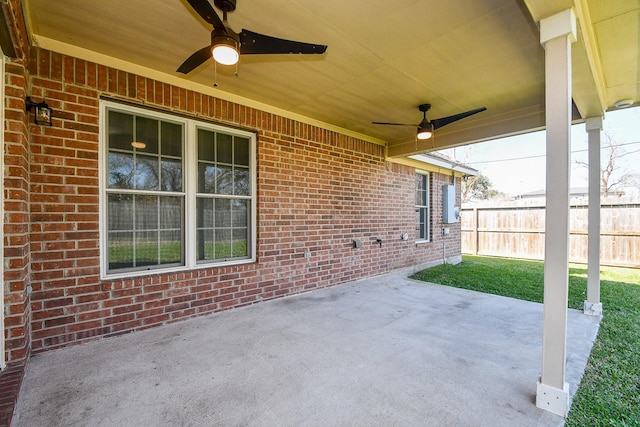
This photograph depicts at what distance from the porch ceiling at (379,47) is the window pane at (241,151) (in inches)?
22.7

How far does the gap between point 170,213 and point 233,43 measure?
6.98 ft

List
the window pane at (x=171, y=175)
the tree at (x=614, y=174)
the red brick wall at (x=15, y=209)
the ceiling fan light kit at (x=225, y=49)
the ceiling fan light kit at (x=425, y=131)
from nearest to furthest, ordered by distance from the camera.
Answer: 1. the ceiling fan light kit at (x=225, y=49)
2. the red brick wall at (x=15, y=209)
3. the window pane at (x=171, y=175)
4. the ceiling fan light kit at (x=425, y=131)
5. the tree at (x=614, y=174)

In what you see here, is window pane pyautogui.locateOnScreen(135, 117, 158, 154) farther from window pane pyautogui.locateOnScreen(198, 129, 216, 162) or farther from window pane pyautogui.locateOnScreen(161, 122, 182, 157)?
window pane pyautogui.locateOnScreen(198, 129, 216, 162)

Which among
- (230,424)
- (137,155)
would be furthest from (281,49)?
(230,424)

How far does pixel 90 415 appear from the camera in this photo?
5.81 ft

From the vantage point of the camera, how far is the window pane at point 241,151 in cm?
392

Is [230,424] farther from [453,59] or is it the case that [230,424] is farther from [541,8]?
[453,59]

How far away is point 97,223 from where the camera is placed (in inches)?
111

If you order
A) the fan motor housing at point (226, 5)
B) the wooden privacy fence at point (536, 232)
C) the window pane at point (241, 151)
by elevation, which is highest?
the fan motor housing at point (226, 5)

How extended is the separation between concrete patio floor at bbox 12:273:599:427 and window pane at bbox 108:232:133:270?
0.75m

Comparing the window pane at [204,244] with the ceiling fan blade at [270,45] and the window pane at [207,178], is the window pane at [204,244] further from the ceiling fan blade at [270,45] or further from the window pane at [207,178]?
the ceiling fan blade at [270,45]

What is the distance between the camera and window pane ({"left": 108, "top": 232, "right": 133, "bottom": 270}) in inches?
118

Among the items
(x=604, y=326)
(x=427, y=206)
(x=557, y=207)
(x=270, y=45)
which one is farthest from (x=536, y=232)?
(x=270, y=45)

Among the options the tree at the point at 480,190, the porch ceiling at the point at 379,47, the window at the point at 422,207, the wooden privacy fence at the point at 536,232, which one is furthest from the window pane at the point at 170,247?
the tree at the point at 480,190
